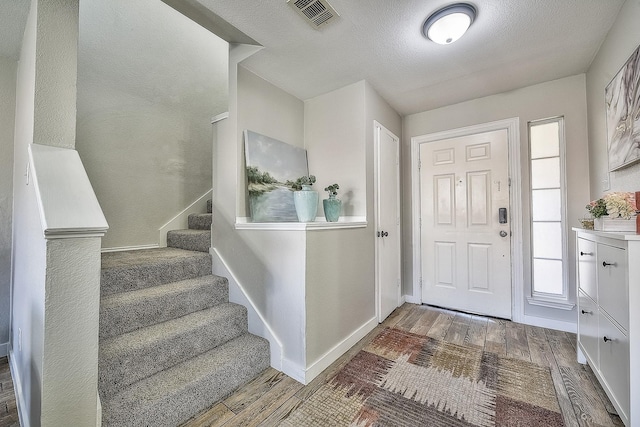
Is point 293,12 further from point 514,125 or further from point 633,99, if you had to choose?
point 514,125

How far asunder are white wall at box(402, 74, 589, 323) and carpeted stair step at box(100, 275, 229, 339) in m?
2.93

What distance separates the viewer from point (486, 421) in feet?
4.51

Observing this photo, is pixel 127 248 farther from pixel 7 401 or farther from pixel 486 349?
pixel 486 349

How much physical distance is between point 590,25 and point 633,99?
66cm

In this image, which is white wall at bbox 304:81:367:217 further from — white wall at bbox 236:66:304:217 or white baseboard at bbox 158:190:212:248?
white baseboard at bbox 158:190:212:248

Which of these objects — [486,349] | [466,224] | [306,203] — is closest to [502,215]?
[466,224]

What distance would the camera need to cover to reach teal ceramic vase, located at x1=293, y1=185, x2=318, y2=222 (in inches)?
78.2

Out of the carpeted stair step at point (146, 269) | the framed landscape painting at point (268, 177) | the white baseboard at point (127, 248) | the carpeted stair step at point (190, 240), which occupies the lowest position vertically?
the carpeted stair step at point (146, 269)

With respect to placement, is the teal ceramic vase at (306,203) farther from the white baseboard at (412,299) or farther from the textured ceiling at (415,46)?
the white baseboard at (412,299)

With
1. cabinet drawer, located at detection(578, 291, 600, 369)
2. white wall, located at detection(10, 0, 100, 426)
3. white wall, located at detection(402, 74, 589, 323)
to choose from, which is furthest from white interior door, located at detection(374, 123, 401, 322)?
white wall, located at detection(10, 0, 100, 426)

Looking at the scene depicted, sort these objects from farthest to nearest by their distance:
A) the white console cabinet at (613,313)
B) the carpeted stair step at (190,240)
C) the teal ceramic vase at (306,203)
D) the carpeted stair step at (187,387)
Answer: the carpeted stair step at (190,240), the teal ceramic vase at (306,203), the carpeted stair step at (187,387), the white console cabinet at (613,313)

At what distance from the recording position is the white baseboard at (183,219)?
2996 mm

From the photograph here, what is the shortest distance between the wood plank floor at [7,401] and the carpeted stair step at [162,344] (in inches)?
21.5

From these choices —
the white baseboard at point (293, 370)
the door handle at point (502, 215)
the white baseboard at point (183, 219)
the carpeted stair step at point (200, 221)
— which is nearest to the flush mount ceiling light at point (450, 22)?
the door handle at point (502, 215)
